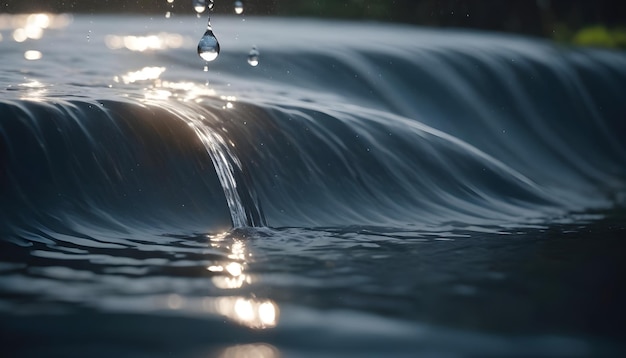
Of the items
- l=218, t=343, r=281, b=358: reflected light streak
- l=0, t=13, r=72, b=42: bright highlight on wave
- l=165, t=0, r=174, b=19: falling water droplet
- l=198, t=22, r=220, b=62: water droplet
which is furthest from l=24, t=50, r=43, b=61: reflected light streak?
l=218, t=343, r=281, b=358: reflected light streak

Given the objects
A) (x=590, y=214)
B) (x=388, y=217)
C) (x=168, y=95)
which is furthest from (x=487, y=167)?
(x=168, y=95)

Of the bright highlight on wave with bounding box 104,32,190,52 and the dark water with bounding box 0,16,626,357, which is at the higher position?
the bright highlight on wave with bounding box 104,32,190,52

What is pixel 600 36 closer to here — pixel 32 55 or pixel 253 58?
pixel 253 58

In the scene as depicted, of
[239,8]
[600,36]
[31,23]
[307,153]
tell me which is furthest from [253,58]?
[600,36]

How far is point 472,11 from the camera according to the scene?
9773 millimetres

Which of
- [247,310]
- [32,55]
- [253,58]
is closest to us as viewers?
[247,310]

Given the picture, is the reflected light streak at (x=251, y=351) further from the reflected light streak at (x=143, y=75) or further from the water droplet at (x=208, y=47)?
the reflected light streak at (x=143, y=75)

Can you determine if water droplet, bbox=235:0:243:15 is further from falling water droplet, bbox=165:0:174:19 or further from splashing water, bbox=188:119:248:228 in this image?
splashing water, bbox=188:119:248:228

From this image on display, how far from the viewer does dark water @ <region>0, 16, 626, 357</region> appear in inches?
88.9

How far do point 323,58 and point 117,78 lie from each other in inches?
58.6

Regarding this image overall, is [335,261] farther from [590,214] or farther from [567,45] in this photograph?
[567,45]

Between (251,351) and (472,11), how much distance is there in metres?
8.07

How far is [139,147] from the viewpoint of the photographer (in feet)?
11.8

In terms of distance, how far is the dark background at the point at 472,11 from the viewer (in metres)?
9.34
